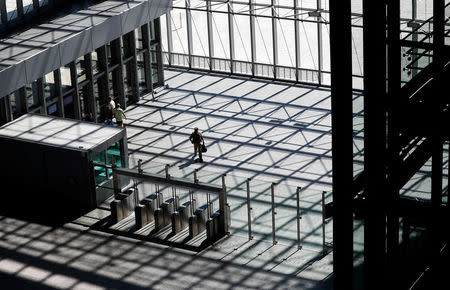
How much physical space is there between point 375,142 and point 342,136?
33 cm

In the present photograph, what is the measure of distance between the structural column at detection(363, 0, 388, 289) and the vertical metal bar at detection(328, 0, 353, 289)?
6.5 inches

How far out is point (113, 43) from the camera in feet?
100

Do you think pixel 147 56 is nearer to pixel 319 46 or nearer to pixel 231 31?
pixel 231 31

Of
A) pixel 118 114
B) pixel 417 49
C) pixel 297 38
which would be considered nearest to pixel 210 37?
pixel 297 38

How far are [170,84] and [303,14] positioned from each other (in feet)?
16.0

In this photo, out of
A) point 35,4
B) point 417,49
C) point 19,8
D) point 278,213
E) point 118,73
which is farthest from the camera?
point 118,73

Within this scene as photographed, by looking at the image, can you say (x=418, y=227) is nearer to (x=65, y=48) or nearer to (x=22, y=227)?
(x=22, y=227)

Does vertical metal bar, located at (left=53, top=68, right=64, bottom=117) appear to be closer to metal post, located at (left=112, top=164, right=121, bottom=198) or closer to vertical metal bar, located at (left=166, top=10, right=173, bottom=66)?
metal post, located at (left=112, top=164, right=121, bottom=198)

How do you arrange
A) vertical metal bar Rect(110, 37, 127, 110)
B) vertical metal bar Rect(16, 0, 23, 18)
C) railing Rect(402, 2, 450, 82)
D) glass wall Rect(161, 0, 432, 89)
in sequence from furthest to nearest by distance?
glass wall Rect(161, 0, 432, 89)
vertical metal bar Rect(110, 37, 127, 110)
vertical metal bar Rect(16, 0, 23, 18)
railing Rect(402, 2, 450, 82)

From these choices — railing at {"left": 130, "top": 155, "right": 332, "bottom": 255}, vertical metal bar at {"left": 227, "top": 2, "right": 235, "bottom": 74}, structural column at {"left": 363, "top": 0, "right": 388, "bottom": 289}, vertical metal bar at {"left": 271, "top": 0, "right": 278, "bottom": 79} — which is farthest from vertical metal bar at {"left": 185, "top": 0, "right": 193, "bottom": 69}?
structural column at {"left": 363, "top": 0, "right": 388, "bottom": 289}

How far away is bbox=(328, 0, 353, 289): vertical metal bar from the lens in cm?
970

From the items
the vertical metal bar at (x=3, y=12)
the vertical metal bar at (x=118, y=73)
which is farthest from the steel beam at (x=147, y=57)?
Result: the vertical metal bar at (x=3, y=12)

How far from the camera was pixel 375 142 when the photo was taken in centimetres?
1016

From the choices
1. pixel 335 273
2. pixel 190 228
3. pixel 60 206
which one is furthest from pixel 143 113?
pixel 335 273
